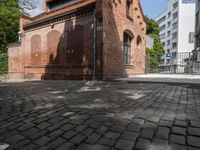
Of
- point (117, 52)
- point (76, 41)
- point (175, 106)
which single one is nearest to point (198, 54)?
point (117, 52)

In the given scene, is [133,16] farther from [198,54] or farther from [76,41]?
[198,54]

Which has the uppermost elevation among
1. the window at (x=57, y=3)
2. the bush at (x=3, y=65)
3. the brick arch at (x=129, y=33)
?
the window at (x=57, y=3)

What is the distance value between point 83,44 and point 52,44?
10.6 feet

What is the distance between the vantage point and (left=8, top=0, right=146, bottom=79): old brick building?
10781mm

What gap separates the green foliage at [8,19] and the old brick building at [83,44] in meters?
7.39

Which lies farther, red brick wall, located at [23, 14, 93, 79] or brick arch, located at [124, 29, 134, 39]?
brick arch, located at [124, 29, 134, 39]

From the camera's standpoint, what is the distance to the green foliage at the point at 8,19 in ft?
74.1

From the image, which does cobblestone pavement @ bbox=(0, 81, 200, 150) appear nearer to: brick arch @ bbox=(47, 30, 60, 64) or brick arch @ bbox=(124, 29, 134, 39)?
brick arch @ bbox=(47, 30, 60, 64)

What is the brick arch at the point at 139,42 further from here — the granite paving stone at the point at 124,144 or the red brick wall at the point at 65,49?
the granite paving stone at the point at 124,144

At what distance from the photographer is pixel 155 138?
7.63ft

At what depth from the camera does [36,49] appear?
48.9 feet

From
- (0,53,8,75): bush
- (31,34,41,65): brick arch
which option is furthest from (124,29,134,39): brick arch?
(0,53,8,75): bush

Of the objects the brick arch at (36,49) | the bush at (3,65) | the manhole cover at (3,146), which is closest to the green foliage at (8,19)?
the bush at (3,65)

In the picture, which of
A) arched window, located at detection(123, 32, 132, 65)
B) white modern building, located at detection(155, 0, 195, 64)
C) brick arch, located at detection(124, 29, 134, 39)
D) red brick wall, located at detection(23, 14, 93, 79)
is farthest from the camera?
white modern building, located at detection(155, 0, 195, 64)
